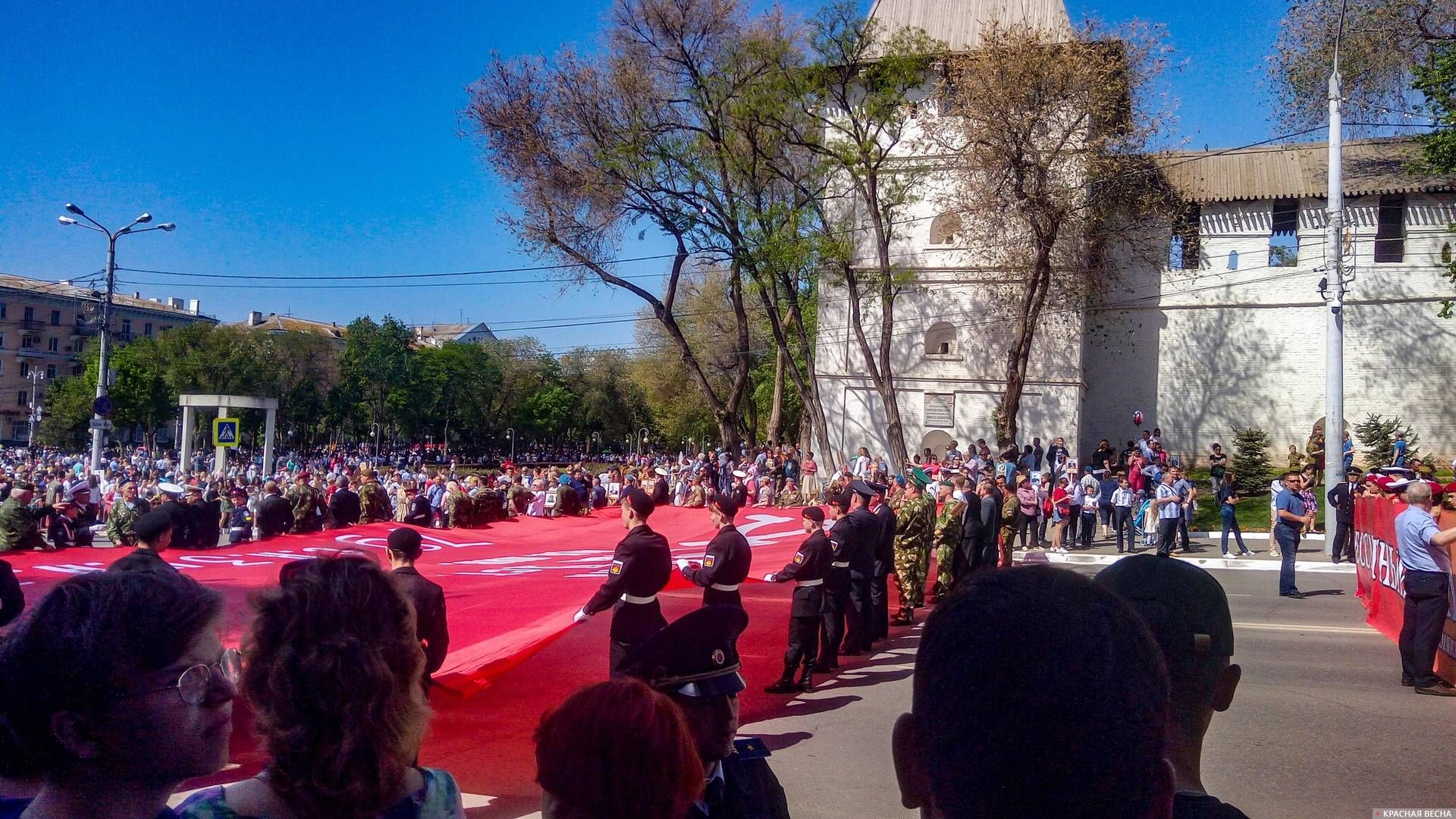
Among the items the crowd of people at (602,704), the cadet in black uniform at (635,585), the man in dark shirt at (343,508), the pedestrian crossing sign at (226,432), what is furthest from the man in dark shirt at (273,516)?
the crowd of people at (602,704)

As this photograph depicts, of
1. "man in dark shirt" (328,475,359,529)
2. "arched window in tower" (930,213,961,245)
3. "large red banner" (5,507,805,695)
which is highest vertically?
"arched window in tower" (930,213,961,245)

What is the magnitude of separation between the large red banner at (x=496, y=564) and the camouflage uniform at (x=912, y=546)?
1364 mm

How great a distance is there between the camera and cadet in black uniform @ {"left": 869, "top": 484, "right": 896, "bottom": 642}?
11312 mm

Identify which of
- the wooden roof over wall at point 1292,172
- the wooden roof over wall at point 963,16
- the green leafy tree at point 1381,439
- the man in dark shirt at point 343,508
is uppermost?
the wooden roof over wall at point 963,16

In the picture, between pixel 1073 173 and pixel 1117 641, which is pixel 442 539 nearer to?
pixel 1117 641

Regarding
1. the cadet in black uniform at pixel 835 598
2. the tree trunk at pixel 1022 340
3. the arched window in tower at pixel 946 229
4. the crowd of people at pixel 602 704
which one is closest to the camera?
the crowd of people at pixel 602 704

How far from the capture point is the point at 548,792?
7.59 ft

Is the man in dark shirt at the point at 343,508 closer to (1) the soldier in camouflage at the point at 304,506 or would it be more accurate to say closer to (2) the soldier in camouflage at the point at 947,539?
(1) the soldier in camouflage at the point at 304,506

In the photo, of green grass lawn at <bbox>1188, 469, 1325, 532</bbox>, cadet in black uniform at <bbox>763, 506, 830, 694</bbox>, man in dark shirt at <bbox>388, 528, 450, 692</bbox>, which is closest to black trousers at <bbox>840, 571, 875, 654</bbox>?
cadet in black uniform at <bbox>763, 506, 830, 694</bbox>

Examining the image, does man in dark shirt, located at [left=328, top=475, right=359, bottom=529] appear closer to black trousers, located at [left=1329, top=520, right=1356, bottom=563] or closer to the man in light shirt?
the man in light shirt

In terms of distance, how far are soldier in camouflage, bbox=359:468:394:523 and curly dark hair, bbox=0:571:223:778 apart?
15608 millimetres

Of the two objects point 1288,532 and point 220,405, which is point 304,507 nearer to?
point 220,405

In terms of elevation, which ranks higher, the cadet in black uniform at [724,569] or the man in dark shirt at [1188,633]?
the man in dark shirt at [1188,633]

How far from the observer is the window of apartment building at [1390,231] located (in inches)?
1308
